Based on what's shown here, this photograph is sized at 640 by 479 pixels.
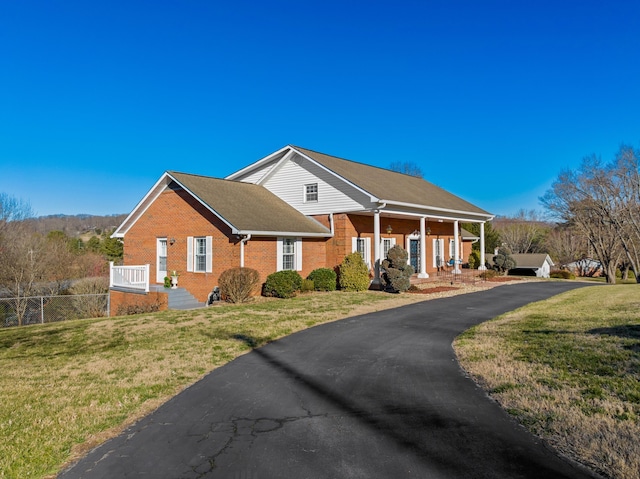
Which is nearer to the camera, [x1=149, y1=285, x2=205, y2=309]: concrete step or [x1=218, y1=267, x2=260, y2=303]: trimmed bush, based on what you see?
[x1=218, y1=267, x2=260, y2=303]: trimmed bush

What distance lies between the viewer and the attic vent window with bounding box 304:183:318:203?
22.3 metres

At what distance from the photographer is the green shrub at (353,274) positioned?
19.5 meters

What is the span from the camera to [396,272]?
60.8ft

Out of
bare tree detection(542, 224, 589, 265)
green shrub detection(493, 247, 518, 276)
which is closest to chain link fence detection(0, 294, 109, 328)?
green shrub detection(493, 247, 518, 276)

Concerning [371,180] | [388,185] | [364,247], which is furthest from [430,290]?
[388,185]

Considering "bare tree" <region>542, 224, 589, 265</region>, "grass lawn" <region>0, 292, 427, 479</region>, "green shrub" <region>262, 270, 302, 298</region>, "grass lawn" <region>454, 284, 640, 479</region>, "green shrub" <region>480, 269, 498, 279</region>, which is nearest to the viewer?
"grass lawn" <region>454, 284, 640, 479</region>

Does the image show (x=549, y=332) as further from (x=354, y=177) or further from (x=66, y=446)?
(x=354, y=177)

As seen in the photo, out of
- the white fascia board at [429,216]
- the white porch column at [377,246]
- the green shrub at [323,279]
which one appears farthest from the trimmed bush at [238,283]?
the white fascia board at [429,216]

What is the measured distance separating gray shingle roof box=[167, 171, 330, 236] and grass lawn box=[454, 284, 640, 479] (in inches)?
409

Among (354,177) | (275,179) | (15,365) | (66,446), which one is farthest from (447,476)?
(275,179)

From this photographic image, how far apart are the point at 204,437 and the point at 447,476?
8.38ft

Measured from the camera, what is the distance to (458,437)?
14.9 ft

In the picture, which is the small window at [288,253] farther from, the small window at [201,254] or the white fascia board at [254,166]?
the white fascia board at [254,166]

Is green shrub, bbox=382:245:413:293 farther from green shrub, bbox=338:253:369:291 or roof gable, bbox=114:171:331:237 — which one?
roof gable, bbox=114:171:331:237
